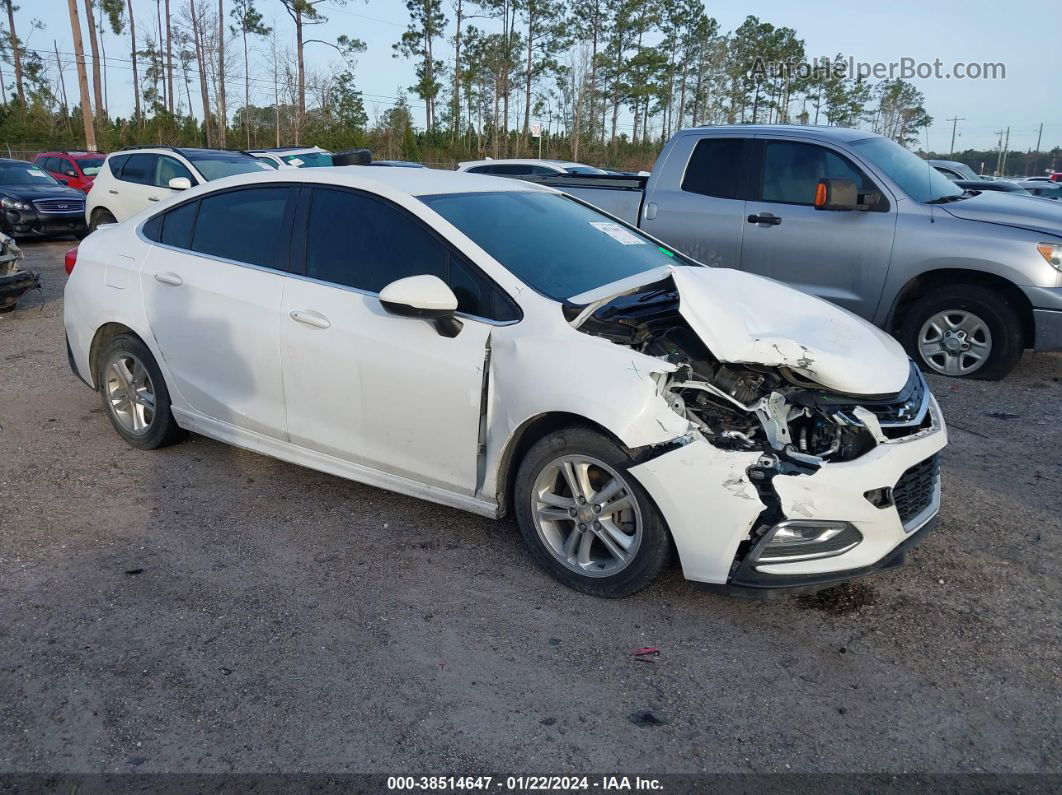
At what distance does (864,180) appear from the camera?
6938 mm

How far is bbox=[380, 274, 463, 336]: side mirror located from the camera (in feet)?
11.5

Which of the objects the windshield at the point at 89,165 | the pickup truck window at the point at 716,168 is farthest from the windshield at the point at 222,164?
the windshield at the point at 89,165

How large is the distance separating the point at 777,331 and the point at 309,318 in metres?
2.13

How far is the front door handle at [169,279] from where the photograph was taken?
4.57 metres

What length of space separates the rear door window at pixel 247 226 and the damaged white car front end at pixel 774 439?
1.71 meters

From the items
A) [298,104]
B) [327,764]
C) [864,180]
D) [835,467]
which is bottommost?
[327,764]

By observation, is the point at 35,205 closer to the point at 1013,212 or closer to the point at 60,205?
the point at 60,205

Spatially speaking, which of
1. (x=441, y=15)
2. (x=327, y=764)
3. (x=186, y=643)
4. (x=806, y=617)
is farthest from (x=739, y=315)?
(x=441, y=15)

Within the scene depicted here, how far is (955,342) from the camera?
22.0ft

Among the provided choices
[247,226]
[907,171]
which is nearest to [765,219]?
[907,171]

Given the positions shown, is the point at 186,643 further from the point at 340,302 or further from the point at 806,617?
the point at 806,617

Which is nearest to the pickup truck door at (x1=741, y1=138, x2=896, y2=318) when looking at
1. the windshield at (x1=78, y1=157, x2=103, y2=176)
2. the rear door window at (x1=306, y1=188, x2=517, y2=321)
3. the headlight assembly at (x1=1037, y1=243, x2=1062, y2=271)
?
the headlight assembly at (x1=1037, y1=243, x2=1062, y2=271)

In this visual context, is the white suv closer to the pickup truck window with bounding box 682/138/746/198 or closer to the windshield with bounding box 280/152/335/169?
the windshield with bounding box 280/152/335/169

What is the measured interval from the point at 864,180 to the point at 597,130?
42.8 meters
